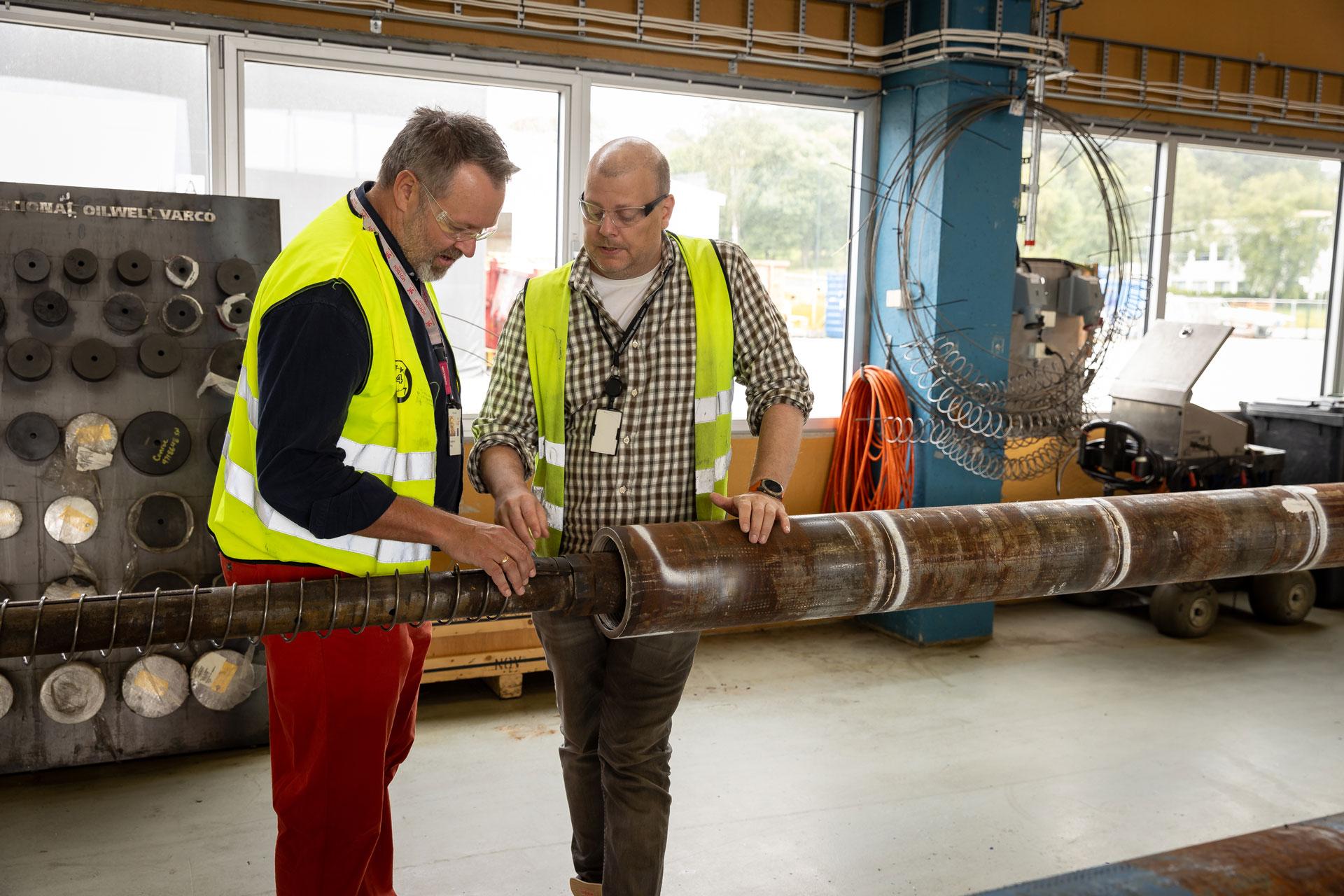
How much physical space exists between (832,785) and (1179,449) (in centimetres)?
268

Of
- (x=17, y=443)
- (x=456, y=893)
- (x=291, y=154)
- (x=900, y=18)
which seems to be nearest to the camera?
(x=456, y=893)

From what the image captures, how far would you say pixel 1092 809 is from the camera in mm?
3227

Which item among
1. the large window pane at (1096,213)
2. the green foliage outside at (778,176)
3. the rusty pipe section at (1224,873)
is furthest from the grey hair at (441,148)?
the large window pane at (1096,213)

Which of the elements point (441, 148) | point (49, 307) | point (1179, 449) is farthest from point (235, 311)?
point (1179, 449)

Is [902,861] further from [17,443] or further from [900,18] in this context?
[900,18]

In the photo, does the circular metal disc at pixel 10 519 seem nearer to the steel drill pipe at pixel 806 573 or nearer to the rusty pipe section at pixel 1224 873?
the steel drill pipe at pixel 806 573

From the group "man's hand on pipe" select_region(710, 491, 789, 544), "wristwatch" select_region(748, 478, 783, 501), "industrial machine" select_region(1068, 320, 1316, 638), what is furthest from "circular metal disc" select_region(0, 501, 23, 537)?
"industrial machine" select_region(1068, 320, 1316, 638)

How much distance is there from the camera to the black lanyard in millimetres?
2133

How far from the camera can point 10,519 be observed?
312cm

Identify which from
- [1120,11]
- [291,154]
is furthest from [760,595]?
[1120,11]

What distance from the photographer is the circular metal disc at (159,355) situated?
3.19 m

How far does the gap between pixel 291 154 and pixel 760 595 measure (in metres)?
3.28

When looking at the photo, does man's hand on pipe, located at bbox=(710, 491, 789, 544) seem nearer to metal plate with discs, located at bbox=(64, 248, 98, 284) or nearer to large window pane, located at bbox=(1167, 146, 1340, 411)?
metal plate with discs, located at bbox=(64, 248, 98, 284)

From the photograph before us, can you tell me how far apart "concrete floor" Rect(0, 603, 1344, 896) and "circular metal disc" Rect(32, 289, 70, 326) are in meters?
1.39
